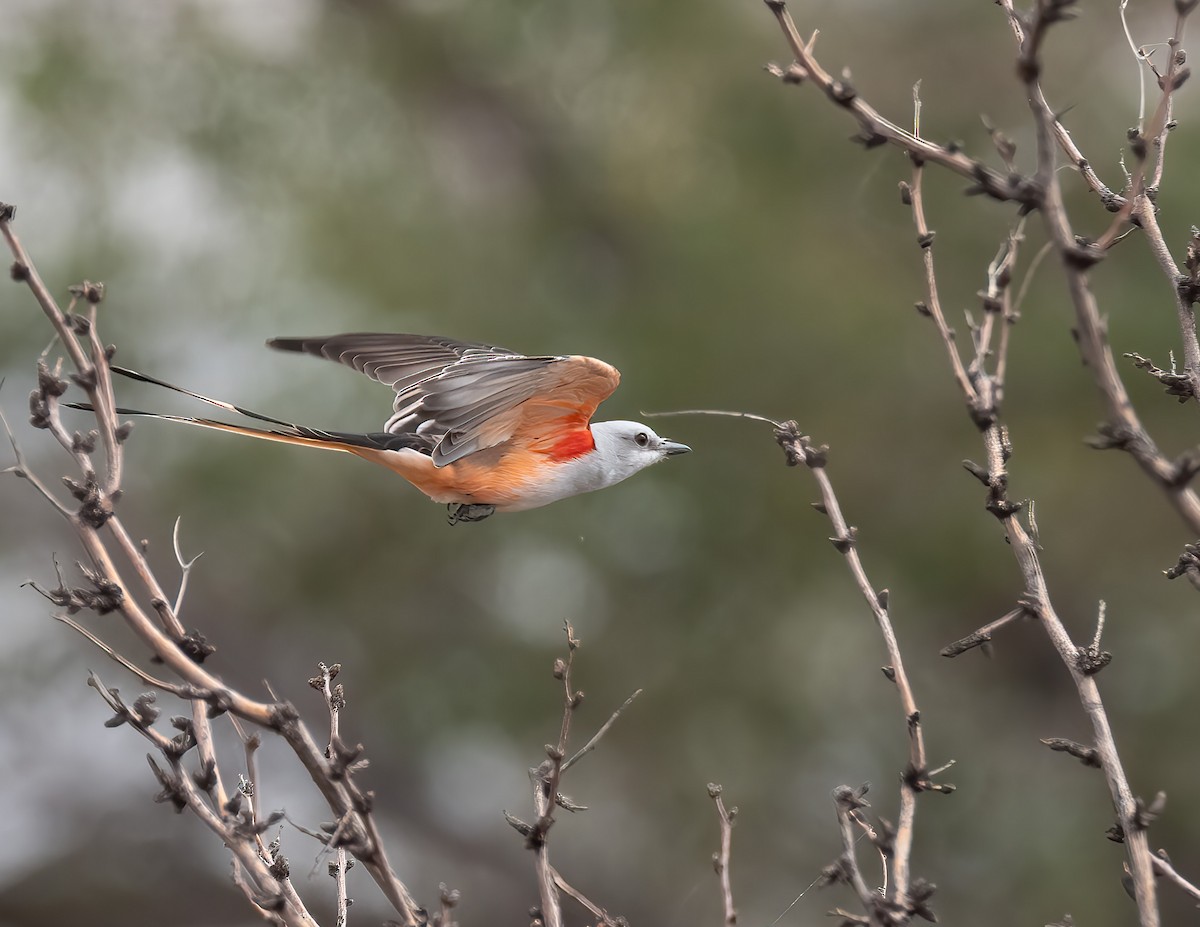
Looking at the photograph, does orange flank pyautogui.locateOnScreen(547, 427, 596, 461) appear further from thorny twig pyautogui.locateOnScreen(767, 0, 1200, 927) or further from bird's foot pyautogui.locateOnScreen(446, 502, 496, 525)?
thorny twig pyautogui.locateOnScreen(767, 0, 1200, 927)

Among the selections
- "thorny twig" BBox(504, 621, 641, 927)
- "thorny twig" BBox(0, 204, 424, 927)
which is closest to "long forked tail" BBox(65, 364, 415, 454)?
"thorny twig" BBox(0, 204, 424, 927)

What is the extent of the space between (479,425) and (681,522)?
14.7 ft

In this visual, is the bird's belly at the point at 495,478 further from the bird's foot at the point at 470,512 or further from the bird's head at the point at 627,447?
the bird's head at the point at 627,447

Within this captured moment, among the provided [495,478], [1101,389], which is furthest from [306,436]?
[1101,389]

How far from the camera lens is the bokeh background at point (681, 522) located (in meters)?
6.46

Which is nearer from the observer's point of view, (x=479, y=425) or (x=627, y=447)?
(x=479, y=425)

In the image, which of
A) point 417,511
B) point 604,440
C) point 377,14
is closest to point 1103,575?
point 417,511

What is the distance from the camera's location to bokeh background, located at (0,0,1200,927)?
6457mm

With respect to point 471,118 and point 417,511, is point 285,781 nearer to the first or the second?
point 417,511

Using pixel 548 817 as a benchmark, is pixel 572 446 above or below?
above

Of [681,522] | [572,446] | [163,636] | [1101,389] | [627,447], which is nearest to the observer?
[1101,389]

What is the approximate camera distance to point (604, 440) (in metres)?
2.90

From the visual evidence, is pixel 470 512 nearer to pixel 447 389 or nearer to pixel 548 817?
pixel 447 389

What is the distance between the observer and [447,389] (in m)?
2.41
